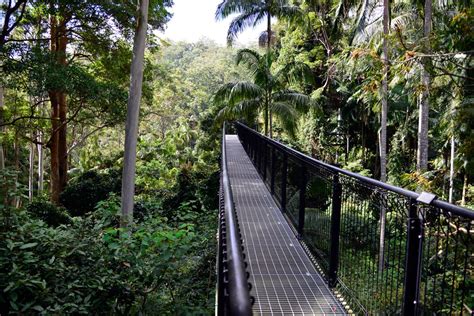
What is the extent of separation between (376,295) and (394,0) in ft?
47.3

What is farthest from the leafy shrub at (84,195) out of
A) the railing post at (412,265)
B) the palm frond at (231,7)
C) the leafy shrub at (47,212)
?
the railing post at (412,265)

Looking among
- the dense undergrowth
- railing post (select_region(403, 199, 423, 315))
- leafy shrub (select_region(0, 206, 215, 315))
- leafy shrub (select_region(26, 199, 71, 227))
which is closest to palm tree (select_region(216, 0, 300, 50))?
leafy shrub (select_region(26, 199, 71, 227))

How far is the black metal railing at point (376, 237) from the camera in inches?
103

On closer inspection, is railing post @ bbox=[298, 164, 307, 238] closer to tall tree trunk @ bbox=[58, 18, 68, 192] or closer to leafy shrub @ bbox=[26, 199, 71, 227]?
leafy shrub @ bbox=[26, 199, 71, 227]

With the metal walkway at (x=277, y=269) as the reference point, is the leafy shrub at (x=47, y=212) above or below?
below

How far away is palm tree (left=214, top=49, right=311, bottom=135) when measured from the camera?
16062 mm

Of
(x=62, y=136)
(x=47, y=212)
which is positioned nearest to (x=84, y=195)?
(x=62, y=136)

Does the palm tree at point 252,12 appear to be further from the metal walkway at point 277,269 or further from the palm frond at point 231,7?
the metal walkway at point 277,269

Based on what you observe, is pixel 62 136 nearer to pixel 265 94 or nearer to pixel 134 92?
pixel 134 92

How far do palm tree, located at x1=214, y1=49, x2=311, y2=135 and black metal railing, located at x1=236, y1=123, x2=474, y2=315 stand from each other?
377 inches

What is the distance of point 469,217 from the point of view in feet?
6.76

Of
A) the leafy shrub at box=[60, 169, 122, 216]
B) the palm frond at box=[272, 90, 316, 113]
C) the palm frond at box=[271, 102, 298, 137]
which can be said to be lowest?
the leafy shrub at box=[60, 169, 122, 216]

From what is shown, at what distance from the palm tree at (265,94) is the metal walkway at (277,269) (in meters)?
8.27

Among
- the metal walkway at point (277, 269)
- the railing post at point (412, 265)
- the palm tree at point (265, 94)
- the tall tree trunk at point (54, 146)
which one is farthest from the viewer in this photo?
the tall tree trunk at point (54, 146)
